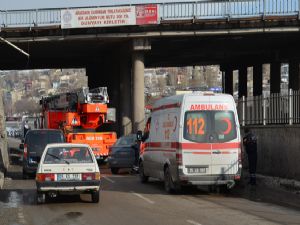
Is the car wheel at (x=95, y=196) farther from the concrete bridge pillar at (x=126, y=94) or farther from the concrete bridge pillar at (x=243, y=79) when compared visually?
the concrete bridge pillar at (x=243, y=79)

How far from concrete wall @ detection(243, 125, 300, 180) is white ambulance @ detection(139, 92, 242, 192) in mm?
2702

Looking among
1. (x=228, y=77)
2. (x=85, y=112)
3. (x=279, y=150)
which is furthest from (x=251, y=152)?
(x=228, y=77)

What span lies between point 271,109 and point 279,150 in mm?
2124

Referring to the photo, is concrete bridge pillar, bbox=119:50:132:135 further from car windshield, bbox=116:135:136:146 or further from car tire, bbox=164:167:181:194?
car tire, bbox=164:167:181:194

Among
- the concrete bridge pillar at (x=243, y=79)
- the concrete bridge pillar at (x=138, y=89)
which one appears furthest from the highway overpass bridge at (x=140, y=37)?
the concrete bridge pillar at (x=243, y=79)

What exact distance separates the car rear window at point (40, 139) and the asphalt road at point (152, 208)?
4.77 m

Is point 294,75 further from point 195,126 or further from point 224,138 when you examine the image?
point 195,126

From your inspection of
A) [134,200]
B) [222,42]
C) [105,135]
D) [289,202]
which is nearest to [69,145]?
[134,200]

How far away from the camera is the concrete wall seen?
60.0 feet

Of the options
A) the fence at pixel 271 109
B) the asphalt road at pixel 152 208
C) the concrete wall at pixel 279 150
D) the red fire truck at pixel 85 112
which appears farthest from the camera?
the red fire truck at pixel 85 112

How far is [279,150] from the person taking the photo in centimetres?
1956

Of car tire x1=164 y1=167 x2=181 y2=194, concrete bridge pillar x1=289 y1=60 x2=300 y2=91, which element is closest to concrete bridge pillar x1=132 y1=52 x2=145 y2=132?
concrete bridge pillar x1=289 y1=60 x2=300 y2=91

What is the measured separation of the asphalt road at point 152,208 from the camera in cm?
1180

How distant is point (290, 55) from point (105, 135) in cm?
2326
